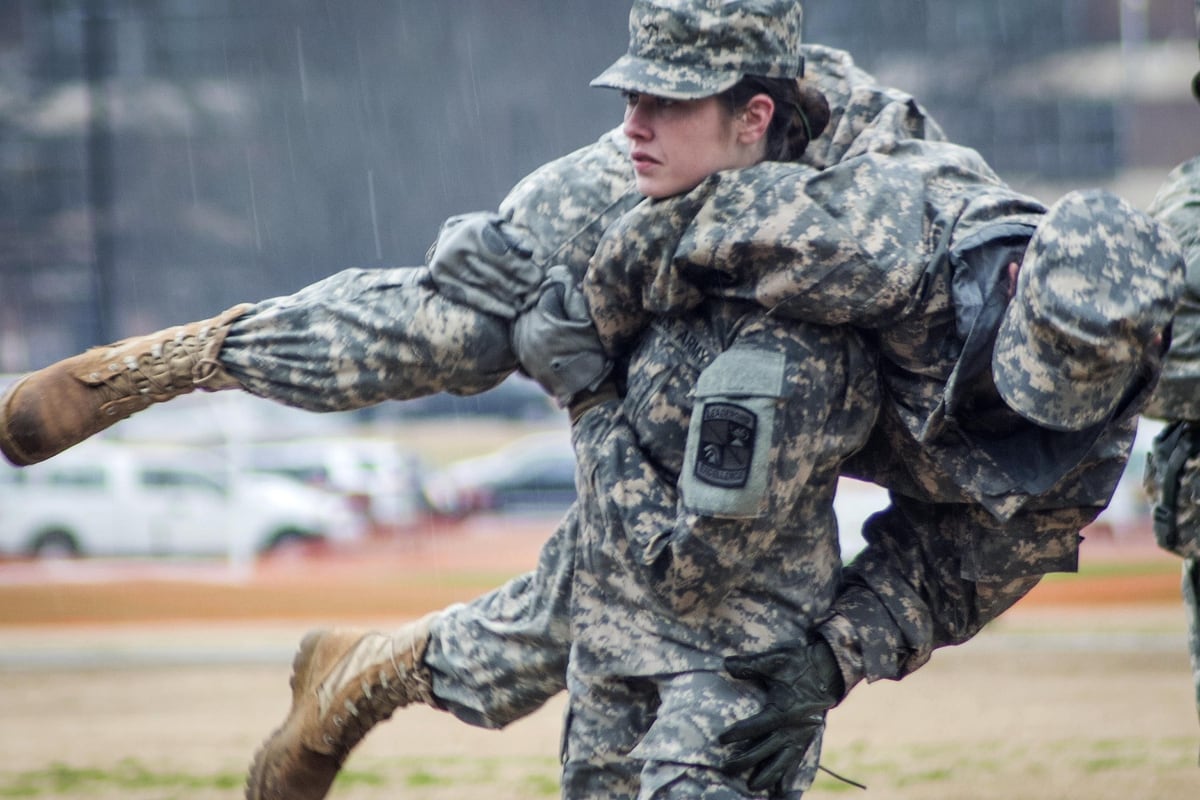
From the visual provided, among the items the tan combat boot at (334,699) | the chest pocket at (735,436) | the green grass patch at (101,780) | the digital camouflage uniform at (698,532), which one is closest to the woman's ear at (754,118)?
the digital camouflage uniform at (698,532)

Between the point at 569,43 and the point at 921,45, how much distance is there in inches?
131

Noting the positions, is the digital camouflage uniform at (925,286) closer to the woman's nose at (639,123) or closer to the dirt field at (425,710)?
the woman's nose at (639,123)

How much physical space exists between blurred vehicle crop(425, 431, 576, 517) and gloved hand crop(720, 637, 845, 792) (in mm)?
10500

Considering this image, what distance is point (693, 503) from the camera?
2.94 meters

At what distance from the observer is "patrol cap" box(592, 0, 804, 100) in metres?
2.99

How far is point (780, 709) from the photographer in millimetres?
3074

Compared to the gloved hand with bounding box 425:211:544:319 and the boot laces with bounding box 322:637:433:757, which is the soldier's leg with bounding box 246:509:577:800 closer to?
the boot laces with bounding box 322:637:433:757

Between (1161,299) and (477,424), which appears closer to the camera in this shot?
(1161,299)

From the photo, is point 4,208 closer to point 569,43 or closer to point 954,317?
point 569,43

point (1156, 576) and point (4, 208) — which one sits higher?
point (4, 208)

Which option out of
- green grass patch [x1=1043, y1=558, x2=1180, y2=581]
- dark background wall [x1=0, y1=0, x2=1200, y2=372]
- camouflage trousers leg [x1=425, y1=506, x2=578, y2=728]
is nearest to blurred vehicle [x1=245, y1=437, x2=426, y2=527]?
dark background wall [x1=0, y1=0, x2=1200, y2=372]

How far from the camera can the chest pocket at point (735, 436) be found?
289cm

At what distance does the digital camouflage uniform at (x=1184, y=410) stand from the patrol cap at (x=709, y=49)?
1.28 metres

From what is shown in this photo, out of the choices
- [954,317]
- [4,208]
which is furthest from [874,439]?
[4,208]
